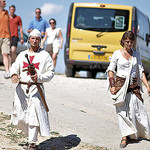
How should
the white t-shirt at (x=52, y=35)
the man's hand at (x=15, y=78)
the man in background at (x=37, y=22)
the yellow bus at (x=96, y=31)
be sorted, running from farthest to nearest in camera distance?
the yellow bus at (x=96, y=31)
the white t-shirt at (x=52, y=35)
the man in background at (x=37, y=22)
the man's hand at (x=15, y=78)

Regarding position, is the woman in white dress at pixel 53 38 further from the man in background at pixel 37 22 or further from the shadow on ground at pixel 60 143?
the shadow on ground at pixel 60 143

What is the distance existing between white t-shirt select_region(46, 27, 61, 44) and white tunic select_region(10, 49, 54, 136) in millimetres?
7695

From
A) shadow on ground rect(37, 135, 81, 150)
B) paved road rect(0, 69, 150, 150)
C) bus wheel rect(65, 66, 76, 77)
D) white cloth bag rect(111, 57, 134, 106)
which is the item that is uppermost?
white cloth bag rect(111, 57, 134, 106)

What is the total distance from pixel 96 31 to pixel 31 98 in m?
8.65

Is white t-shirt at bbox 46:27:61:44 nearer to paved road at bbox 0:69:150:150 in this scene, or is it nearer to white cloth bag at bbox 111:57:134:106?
paved road at bbox 0:69:150:150

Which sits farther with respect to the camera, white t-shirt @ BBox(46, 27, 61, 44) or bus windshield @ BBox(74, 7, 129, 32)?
bus windshield @ BBox(74, 7, 129, 32)

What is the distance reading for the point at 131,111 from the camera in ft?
20.7

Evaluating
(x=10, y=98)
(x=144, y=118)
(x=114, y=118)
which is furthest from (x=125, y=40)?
(x=10, y=98)

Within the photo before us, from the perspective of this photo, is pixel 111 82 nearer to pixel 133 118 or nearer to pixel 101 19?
pixel 133 118

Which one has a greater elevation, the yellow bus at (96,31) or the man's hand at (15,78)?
the man's hand at (15,78)

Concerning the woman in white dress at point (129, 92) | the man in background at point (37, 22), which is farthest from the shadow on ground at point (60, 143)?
the man in background at point (37, 22)

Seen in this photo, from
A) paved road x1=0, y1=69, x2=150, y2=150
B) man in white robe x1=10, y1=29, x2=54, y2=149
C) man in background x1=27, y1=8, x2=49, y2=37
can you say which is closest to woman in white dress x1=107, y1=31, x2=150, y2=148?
paved road x1=0, y1=69, x2=150, y2=150

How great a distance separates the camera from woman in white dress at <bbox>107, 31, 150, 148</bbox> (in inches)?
248

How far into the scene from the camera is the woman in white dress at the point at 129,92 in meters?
6.30
